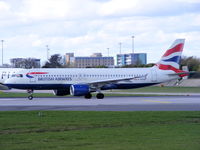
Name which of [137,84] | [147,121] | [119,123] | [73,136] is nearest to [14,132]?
[73,136]

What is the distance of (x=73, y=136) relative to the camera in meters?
Answer: 16.7

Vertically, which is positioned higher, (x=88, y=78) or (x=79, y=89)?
(x=88, y=78)

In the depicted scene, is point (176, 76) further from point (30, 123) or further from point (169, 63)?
point (30, 123)

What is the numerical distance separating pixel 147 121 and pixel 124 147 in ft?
24.8

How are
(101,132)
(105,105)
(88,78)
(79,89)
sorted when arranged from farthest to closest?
1. (88,78)
2. (79,89)
3. (105,105)
4. (101,132)

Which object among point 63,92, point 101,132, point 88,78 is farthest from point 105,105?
point 101,132

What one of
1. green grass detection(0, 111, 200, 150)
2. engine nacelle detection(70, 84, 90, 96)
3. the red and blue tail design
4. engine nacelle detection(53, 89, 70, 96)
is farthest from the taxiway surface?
the red and blue tail design

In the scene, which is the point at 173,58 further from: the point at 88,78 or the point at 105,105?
the point at 105,105

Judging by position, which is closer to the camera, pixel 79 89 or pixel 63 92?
pixel 79 89

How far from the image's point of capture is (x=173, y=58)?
48.0 m

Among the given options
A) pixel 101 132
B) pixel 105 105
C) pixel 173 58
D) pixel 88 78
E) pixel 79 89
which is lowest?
pixel 101 132

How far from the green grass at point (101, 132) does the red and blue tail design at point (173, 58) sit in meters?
23.4

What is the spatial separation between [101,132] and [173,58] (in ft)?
103

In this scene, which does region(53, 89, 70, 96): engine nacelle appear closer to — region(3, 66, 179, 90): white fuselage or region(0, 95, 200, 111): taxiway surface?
region(3, 66, 179, 90): white fuselage
